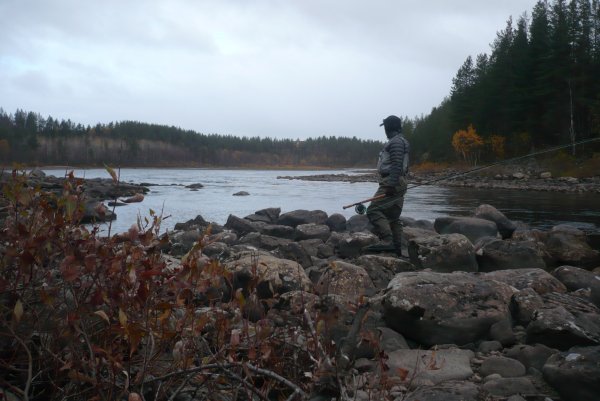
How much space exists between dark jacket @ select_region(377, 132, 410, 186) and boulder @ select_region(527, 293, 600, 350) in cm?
396

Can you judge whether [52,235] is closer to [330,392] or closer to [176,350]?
[176,350]

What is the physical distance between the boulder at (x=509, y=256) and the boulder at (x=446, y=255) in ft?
1.18

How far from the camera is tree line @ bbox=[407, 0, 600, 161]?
42.2 m

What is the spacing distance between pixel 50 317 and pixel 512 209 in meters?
20.0

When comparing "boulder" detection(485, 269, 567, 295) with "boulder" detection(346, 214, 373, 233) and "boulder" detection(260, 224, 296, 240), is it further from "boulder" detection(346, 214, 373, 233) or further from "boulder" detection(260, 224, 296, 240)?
"boulder" detection(346, 214, 373, 233)

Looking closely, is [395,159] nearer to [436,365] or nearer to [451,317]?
[451,317]

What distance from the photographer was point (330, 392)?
6.32 ft

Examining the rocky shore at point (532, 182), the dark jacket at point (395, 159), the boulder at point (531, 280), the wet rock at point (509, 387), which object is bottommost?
Result: the wet rock at point (509, 387)

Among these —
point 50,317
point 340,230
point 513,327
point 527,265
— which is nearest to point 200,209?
point 340,230

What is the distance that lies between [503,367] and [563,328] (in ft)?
2.47

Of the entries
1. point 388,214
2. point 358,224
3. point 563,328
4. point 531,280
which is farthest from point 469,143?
point 563,328

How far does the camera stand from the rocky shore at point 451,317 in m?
3.18

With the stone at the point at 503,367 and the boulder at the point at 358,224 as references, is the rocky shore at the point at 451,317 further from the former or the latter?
the boulder at the point at 358,224

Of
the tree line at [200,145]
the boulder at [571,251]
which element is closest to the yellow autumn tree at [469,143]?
the boulder at [571,251]
